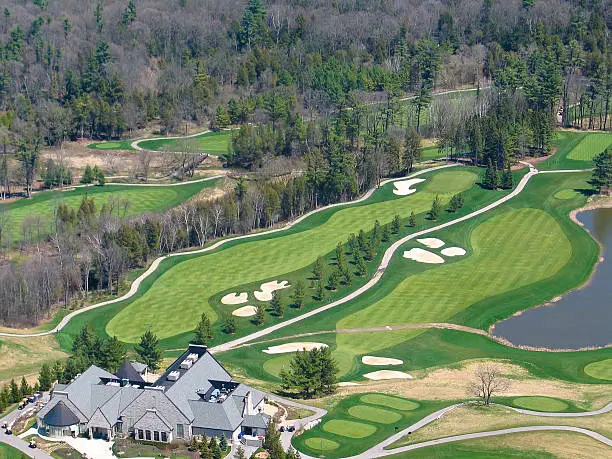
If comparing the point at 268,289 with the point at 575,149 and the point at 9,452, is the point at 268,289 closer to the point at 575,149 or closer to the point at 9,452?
the point at 9,452

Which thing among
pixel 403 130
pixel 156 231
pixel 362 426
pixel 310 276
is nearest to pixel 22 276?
pixel 156 231

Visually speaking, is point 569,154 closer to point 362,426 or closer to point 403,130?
point 403,130

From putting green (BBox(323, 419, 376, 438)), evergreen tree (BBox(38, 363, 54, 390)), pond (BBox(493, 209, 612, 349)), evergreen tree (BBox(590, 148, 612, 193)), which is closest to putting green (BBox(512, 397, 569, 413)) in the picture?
putting green (BBox(323, 419, 376, 438))

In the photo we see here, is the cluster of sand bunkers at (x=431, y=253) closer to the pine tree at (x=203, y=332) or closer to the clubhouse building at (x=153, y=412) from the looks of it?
the pine tree at (x=203, y=332)

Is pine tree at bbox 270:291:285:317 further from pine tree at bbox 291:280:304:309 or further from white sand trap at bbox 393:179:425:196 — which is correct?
white sand trap at bbox 393:179:425:196

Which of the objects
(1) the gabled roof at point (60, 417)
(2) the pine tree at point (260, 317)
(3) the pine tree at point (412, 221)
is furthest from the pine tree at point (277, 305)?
(1) the gabled roof at point (60, 417)

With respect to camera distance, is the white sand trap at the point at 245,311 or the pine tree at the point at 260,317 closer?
the pine tree at the point at 260,317
